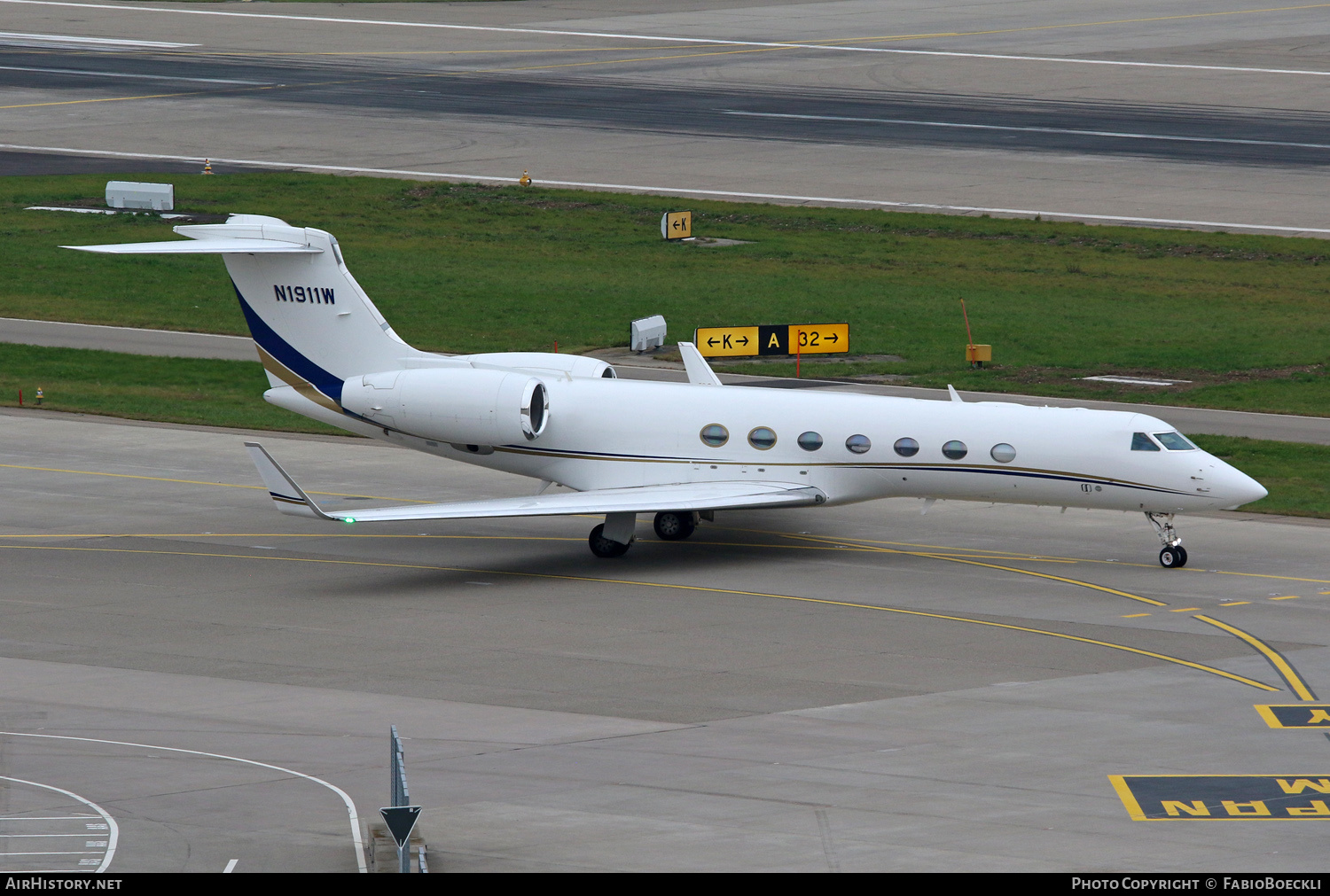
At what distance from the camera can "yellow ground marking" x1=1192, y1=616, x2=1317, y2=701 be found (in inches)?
1010

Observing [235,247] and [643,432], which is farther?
[235,247]

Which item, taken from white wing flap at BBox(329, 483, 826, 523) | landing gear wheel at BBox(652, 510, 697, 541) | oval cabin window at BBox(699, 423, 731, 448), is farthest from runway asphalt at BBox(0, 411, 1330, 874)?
oval cabin window at BBox(699, 423, 731, 448)

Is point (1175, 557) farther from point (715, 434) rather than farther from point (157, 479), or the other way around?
point (157, 479)

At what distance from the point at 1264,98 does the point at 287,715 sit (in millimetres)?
74565

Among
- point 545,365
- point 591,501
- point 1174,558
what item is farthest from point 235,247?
point 1174,558

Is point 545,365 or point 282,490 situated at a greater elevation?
point 545,365

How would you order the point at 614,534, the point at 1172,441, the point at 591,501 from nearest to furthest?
the point at 1172,441, the point at 591,501, the point at 614,534

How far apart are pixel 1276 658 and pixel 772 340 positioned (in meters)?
26.6

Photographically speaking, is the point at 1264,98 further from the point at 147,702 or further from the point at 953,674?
the point at 147,702

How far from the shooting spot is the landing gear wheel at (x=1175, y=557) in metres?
33.1

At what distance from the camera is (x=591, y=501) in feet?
108

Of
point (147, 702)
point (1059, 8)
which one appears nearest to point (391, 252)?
point (147, 702)

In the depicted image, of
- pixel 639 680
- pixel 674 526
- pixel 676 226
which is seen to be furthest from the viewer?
pixel 676 226

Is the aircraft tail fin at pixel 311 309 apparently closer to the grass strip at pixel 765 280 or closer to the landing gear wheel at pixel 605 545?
the landing gear wheel at pixel 605 545
